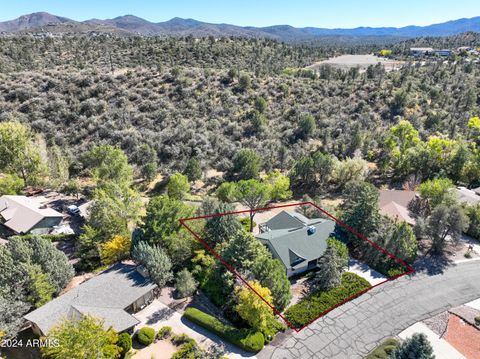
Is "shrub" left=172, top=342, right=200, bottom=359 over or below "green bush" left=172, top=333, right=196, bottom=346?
over

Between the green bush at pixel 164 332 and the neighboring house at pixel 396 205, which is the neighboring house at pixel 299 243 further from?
the green bush at pixel 164 332

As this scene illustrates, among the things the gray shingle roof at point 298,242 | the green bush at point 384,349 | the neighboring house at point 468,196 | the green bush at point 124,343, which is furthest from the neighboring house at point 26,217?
the neighboring house at point 468,196

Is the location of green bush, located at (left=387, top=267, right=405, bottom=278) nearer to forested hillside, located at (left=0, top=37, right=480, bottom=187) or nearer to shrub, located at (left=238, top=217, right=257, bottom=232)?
shrub, located at (left=238, top=217, right=257, bottom=232)

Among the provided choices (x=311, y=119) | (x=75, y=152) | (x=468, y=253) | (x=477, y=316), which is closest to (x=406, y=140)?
(x=311, y=119)

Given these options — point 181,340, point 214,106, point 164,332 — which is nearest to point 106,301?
point 164,332

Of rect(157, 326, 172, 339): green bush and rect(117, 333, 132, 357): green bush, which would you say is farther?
rect(157, 326, 172, 339): green bush

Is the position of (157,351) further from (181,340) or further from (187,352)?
(187,352)

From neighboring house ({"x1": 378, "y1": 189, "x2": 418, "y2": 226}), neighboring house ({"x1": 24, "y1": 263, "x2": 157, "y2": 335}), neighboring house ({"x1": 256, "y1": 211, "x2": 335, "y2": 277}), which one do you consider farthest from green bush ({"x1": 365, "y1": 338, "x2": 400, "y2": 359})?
neighboring house ({"x1": 24, "y1": 263, "x2": 157, "y2": 335})
